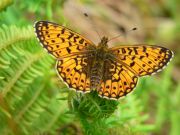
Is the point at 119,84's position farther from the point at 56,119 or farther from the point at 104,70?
the point at 56,119

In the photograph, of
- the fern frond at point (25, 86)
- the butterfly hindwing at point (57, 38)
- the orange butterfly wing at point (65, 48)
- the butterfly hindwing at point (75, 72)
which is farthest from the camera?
the fern frond at point (25, 86)

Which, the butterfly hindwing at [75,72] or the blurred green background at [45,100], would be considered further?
the blurred green background at [45,100]

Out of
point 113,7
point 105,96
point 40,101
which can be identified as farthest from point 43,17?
point 113,7

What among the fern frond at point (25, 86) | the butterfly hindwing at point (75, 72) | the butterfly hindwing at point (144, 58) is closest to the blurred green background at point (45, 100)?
the fern frond at point (25, 86)

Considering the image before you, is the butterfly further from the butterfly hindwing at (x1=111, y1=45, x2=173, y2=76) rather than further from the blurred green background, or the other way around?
the blurred green background

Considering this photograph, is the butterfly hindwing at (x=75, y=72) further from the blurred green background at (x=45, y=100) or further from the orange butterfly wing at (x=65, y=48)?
the blurred green background at (x=45, y=100)

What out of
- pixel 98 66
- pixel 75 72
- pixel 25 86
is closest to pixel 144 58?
pixel 98 66

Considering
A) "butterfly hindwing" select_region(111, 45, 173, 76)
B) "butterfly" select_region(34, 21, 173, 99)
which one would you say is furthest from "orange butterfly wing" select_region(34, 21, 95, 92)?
"butterfly hindwing" select_region(111, 45, 173, 76)
